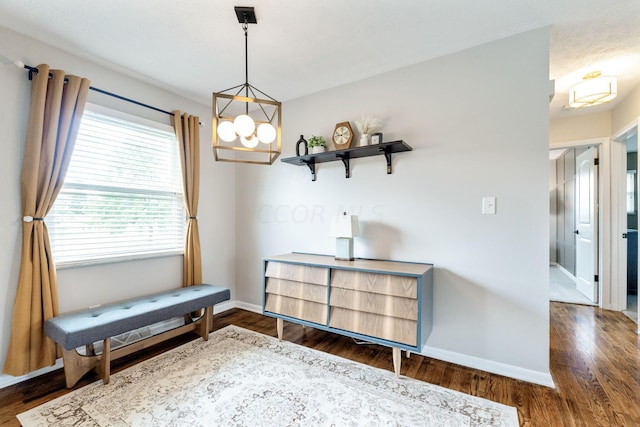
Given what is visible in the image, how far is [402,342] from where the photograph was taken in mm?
1983

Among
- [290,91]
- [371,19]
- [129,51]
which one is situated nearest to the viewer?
[371,19]

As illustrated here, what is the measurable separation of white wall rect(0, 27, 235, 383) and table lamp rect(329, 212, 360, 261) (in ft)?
5.60

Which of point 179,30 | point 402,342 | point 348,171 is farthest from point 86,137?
point 402,342

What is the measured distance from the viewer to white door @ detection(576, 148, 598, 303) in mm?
3584

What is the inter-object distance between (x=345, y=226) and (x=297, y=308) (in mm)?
864

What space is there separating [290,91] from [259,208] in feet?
4.68

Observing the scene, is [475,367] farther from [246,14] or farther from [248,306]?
[246,14]

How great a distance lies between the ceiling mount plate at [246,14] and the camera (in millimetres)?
1750

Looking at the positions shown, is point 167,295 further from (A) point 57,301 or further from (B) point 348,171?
(B) point 348,171

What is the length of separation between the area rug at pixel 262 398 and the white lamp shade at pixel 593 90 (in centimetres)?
275

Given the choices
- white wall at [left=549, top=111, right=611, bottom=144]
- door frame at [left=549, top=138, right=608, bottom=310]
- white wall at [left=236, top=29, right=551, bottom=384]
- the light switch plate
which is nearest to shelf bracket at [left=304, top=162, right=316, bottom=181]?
white wall at [left=236, top=29, right=551, bottom=384]

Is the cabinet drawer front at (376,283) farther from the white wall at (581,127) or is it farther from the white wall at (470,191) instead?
the white wall at (581,127)

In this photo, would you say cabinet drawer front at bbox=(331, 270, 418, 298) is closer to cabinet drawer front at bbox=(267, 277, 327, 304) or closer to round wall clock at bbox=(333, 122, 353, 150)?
cabinet drawer front at bbox=(267, 277, 327, 304)

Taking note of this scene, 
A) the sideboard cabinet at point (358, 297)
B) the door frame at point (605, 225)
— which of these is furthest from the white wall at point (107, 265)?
the door frame at point (605, 225)
